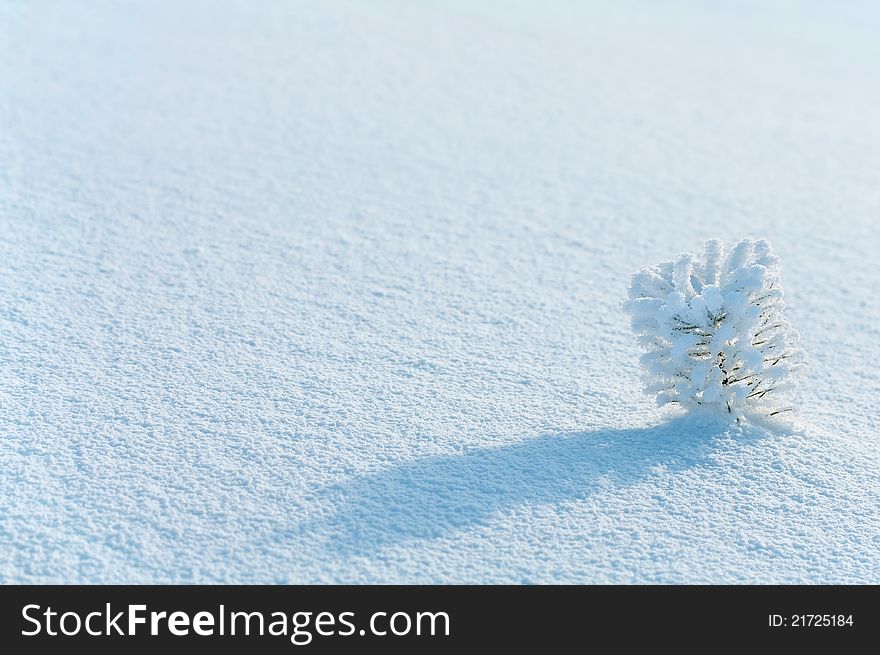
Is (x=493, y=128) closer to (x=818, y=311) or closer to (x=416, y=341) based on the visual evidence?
(x=818, y=311)

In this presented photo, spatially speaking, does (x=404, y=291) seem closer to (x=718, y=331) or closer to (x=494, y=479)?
(x=494, y=479)

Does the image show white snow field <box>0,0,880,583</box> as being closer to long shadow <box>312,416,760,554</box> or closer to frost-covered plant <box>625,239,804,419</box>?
long shadow <box>312,416,760,554</box>

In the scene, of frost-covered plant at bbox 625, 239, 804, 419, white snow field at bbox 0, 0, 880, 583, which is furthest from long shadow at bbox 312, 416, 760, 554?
frost-covered plant at bbox 625, 239, 804, 419

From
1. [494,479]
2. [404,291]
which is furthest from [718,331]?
[404,291]

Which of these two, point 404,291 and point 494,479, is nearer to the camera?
point 494,479

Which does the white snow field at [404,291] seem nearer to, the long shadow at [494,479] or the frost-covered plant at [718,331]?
the long shadow at [494,479]
